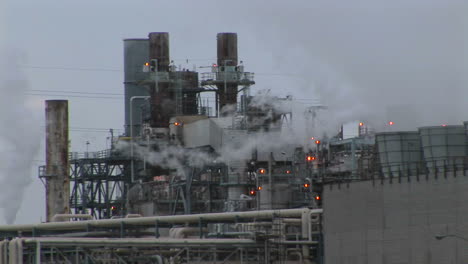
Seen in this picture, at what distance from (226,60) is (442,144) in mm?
42639

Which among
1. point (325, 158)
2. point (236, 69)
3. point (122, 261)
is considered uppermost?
point (236, 69)

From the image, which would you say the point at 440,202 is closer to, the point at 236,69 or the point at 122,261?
the point at 122,261

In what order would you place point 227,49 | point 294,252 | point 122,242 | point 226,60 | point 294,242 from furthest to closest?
point 227,49, point 226,60, point 294,252, point 294,242, point 122,242

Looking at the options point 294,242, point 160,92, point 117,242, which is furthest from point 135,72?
point 117,242

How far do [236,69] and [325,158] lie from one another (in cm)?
2621

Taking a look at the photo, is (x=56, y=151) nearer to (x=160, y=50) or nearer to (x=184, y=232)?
(x=160, y=50)

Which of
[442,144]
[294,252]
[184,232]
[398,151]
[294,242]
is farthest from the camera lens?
[398,151]

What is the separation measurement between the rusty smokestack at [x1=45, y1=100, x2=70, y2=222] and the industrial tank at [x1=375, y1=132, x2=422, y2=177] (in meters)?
36.1

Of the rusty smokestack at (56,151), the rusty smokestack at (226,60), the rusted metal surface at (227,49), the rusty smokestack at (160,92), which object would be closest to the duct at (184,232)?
the rusty smokestack at (56,151)

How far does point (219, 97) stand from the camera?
123875 mm

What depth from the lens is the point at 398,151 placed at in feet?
278

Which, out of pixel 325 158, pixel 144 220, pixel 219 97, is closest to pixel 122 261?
pixel 144 220

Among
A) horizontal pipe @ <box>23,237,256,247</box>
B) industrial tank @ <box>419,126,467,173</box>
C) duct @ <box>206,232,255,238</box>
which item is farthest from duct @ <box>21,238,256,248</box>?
industrial tank @ <box>419,126,467,173</box>

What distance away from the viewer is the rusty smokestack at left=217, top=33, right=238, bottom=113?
12300 cm
